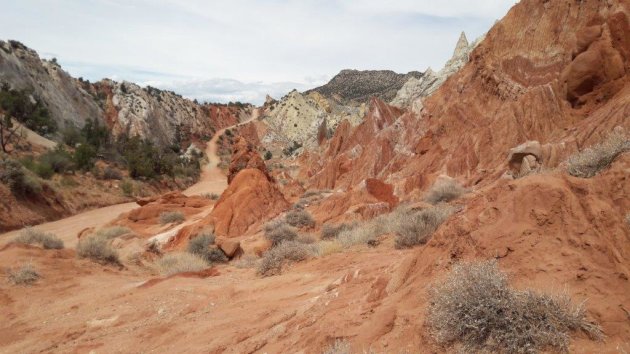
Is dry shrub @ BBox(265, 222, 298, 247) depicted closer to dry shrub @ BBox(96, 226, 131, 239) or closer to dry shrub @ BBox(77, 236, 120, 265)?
dry shrub @ BBox(77, 236, 120, 265)

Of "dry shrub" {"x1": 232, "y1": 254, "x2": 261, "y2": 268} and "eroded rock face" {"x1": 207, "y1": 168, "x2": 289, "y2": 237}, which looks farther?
"eroded rock face" {"x1": 207, "y1": 168, "x2": 289, "y2": 237}

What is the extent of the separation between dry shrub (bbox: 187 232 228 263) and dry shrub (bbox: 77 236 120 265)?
251 cm

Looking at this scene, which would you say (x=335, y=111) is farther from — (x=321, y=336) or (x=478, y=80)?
(x=321, y=336)

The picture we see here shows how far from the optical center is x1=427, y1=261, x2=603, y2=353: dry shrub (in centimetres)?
342

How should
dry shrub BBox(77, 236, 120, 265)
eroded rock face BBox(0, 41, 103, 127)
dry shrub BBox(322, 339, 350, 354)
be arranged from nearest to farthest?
dry shrub BBox(322, 339, 350, 354) < dry shrub BBox(77, 236, 120, 265) < eroded rock face BBox(0, 41, 103, 127)

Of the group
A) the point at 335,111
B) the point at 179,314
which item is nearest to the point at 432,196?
the point at 179,314

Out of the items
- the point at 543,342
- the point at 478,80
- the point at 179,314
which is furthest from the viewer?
the point at 478,80

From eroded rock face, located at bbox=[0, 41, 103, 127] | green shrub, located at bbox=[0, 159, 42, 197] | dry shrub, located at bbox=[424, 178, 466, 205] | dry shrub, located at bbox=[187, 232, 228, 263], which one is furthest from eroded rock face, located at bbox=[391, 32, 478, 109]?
eroded rock face, located at bbox=[0, 41, 103, 127]

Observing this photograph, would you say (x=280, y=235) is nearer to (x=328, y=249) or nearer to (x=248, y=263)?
(x=248, y=263)

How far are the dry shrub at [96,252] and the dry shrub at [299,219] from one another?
22.3 ft

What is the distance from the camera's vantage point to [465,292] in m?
3.84

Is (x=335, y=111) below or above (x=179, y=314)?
above

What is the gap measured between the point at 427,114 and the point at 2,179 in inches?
967

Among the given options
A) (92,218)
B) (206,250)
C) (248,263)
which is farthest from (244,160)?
(248,263)
